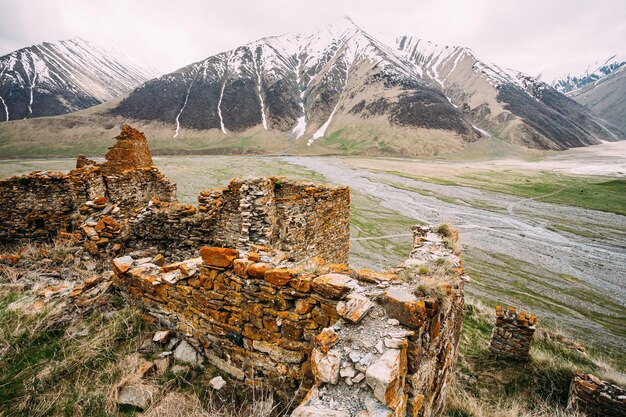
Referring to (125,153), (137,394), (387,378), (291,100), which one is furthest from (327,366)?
(291,100)

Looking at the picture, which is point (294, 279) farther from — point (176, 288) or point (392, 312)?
point (176, 288)

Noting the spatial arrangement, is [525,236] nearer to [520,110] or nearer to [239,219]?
[239,219]

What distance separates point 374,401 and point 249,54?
229 m

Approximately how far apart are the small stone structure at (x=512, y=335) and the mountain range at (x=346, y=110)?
10299 cm

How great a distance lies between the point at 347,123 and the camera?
453ft

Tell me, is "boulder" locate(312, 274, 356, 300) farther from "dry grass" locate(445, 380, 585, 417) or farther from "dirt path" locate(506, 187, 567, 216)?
"dirt path" locate(506, 187, 567, 216)

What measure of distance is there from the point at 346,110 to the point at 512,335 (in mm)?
152126

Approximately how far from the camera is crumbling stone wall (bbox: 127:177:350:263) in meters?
8.15

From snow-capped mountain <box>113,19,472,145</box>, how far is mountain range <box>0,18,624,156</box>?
1.79 feet

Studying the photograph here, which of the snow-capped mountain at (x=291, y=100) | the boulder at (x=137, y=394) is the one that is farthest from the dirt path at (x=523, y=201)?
the snow-capped mountain at (x=291, y=100)

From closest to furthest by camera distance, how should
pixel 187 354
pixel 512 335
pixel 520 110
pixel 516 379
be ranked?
pixel 187 354, pixel 516 379, pixel 512 335, pixel 520 110

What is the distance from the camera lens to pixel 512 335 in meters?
7.77

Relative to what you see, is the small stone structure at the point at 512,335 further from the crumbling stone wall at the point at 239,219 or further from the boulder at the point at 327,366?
the boulder at the point at 327,366

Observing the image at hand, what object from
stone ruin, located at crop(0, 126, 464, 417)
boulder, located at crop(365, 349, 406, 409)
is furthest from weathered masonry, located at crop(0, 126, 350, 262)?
boulder, located at crop(365, 349, 406, 409)
